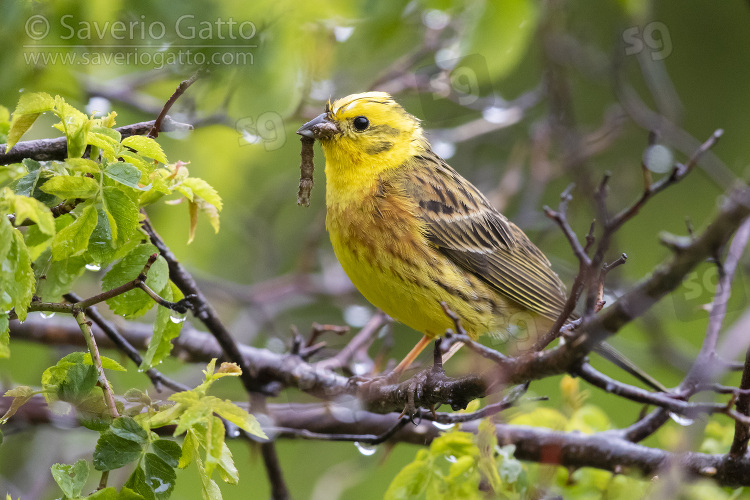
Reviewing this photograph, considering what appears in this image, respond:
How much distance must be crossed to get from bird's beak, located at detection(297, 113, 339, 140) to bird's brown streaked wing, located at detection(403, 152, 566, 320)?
50cm

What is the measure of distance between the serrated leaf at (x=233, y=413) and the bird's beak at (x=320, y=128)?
7.50ft

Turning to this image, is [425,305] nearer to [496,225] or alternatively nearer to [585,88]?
[496,225]

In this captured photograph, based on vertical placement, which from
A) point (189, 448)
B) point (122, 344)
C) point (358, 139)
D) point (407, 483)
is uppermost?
point (358, 139)

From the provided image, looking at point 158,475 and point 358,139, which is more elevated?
point 358,139

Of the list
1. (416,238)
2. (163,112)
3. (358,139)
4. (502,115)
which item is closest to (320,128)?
(358,139)

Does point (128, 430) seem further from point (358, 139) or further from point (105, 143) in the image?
point (358, 139)

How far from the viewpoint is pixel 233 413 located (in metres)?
1.88

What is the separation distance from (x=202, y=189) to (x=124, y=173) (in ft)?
1.33

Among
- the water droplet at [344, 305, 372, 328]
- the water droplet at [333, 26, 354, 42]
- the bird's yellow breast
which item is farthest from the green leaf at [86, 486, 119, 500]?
the water droplet at [344, 305, 372, 328]

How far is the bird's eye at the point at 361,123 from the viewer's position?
13.9 ft

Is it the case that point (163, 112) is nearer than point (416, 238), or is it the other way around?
point (163, 112)

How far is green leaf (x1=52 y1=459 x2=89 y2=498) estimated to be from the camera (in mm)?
1802

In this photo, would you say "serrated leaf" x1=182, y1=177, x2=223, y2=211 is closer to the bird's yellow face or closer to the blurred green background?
the blurred green background

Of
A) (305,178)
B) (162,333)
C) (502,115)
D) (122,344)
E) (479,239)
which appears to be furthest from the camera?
(502,115)
